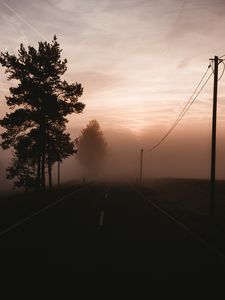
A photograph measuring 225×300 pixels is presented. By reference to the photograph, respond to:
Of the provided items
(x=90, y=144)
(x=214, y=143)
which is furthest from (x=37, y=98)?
(x=90, y=144)

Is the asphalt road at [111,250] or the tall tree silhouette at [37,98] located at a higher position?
the tall tree silhouette at [37,98]

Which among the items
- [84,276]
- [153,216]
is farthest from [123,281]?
[153,216]

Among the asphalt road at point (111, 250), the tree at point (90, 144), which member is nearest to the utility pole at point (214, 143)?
the asphalt road at point (111, 250)

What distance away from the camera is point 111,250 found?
907cm

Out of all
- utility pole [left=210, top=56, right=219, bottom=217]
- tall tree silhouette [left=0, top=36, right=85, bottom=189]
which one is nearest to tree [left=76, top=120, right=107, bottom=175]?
tall tree silhouette [left=0, top=36, right=85, bottom=189]

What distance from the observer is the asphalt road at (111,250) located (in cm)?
729

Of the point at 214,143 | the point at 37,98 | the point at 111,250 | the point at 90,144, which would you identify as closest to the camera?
the point at 111,250

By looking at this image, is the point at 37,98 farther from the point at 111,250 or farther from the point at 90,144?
the point at 90,144

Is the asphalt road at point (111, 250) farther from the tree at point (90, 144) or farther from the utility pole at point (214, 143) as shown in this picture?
the tree at point (90, 144)

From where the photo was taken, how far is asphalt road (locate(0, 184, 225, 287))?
7294 mm

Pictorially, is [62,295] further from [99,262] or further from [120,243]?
[120,243]

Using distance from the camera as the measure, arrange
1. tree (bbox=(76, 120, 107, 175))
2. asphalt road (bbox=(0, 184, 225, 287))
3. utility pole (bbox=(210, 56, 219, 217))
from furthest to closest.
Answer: tree (bbox=(76, 120, 107, 175))
utility pole (bbox=(210, 56, 219, 217))
asphalt road (bbox=(0, 184, 225, 287))

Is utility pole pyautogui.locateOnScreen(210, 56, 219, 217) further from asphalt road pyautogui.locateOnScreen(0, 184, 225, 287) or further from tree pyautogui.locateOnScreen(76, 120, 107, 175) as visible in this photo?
tree pyautogui.locateOnScreen(76, 120, 107, 175)

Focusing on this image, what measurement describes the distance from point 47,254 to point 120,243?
2.28 m
